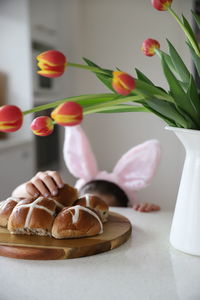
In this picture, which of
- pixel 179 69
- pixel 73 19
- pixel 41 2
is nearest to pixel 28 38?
pixel 41 2

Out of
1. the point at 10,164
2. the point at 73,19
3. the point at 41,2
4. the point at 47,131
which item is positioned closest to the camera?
the point at 47,131

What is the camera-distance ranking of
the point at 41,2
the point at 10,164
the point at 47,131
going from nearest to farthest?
the point at 47,131
the point at 10,164
the point at 41,2

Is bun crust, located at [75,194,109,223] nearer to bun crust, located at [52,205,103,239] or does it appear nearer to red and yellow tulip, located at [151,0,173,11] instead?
bun crust, located at [52,205,103,239]

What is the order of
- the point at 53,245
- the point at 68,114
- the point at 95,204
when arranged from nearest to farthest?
the point at 68,114 → the point at 53,245 → the point at 95,204

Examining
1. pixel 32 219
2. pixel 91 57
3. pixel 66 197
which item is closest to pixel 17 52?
pixel 91 57

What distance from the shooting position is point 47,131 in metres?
0.53

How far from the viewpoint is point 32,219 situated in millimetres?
732

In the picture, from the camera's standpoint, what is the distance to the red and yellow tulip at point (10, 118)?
46 cm

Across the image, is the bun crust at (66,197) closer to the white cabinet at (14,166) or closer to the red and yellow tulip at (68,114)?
the red and yellow tulip at (68,114)

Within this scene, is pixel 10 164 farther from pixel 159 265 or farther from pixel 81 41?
pixel 159 265

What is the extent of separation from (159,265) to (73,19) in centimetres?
281

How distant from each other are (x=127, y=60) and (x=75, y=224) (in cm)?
269

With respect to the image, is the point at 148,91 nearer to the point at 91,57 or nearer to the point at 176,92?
the point at 176,92

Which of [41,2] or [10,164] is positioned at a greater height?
[41,2]
